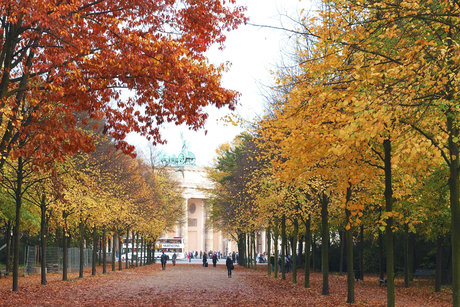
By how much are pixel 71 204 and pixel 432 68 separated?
68.4ft

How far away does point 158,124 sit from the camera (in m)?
13.3

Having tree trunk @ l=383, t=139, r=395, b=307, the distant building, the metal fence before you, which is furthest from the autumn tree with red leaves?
the distant building

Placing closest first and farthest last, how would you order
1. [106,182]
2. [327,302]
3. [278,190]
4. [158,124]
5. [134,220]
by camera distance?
[158,124] → [327,302] → [278,190] → [106,182] → [134,220]

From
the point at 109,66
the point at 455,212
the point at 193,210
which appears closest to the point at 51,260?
the point at 109,66

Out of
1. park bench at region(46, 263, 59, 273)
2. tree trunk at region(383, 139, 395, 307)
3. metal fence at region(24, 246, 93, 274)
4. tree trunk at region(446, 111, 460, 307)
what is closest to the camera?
tree trunk at region(446, 111, 460, 307)

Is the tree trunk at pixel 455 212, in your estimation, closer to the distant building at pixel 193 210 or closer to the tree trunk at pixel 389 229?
the tree trunk at pixel 389 229

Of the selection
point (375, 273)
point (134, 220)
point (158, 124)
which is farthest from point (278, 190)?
point (375, 273)

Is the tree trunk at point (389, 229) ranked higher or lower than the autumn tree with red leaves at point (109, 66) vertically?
lower

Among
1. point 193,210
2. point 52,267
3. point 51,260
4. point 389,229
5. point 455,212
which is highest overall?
point 193,210

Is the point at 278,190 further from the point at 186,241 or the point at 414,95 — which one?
the point at 186,241

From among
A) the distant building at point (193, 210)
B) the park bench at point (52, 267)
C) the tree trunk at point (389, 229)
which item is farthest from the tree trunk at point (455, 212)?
the distant building at point (193, 210)

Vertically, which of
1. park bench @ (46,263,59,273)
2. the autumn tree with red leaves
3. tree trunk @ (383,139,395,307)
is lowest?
park bench @ (46,263,59,273)

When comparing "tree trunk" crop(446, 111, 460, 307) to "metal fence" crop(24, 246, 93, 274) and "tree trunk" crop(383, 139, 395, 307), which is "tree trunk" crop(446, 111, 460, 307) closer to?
"tree trunk" crop(383, 139, 395, 307)

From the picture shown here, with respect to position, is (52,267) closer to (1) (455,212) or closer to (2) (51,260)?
(2) (51,260)
